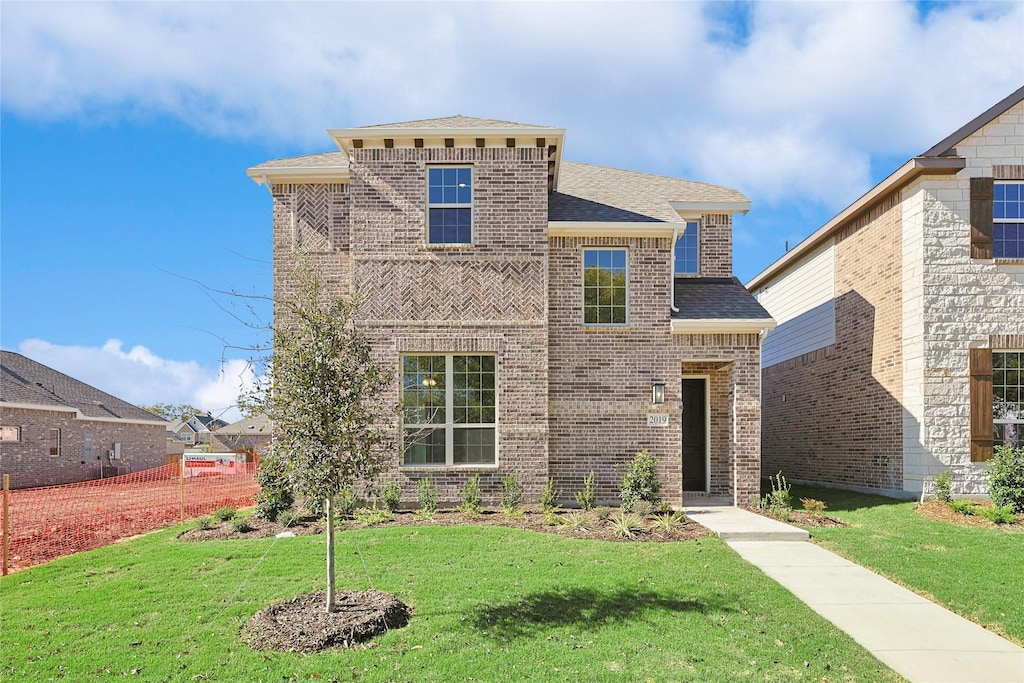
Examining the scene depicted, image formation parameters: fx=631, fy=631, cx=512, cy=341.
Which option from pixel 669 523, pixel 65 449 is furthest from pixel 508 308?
pixel 65 449

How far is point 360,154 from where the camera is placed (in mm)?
11695

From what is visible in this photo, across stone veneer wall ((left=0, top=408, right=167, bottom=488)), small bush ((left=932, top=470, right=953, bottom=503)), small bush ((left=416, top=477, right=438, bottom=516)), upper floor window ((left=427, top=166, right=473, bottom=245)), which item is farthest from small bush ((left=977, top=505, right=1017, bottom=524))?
stone veneer wall ((left=0, top=408, right=167, bottom=488))

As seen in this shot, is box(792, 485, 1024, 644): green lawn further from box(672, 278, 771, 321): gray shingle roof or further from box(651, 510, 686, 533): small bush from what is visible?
box(672, 278, 771, 321): gray shingle roof

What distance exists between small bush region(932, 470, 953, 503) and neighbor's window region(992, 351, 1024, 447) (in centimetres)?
136

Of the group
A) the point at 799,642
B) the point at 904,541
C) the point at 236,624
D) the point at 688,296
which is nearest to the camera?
the point at 799,642

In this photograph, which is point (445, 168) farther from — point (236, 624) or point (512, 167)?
point (236, 624)

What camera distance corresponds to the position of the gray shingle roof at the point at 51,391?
2402 cm

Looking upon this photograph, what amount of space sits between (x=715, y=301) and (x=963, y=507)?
18.3ft

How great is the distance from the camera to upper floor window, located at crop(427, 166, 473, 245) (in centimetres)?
1172

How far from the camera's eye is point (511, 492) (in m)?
11.1

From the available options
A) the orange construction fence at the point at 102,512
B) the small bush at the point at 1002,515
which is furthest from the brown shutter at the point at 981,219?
the orange construction fence at the point at 102,512

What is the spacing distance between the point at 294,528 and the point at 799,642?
720cm

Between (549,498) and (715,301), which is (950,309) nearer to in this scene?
(715,301)

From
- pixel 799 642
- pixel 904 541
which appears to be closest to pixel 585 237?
pixel 904 541
